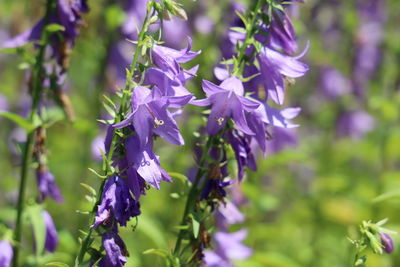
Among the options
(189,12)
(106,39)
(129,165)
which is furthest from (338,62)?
(129,165)

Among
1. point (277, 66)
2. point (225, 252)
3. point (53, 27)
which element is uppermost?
point (53, 27)

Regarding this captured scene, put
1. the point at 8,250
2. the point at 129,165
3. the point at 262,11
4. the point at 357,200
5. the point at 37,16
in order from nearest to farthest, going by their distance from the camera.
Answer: the point at 129,165, the point at 262,11, the point at 8,250, the point at 37,16, the point at 357,200

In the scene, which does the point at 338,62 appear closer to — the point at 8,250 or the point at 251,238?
the point at 251,238

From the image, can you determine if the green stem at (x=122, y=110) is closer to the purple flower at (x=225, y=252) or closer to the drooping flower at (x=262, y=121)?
the drooping flower at (x=262, y=121)

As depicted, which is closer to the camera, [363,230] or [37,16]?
[363,230]

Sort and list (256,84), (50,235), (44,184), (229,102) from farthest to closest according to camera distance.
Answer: (50,235), (44,184), (256,84), (229,102)

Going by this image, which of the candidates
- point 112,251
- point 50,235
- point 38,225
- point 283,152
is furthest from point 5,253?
point 283,152

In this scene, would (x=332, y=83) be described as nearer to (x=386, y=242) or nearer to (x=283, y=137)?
(x=283, y=137)
